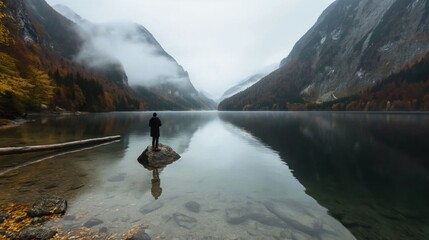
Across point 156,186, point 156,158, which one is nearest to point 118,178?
point 156,186

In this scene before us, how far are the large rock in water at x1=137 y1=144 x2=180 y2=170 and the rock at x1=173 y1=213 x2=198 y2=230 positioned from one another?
36.2 ft

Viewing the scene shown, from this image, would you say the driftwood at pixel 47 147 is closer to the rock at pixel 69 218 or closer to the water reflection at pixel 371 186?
the rock at pixel 69 218

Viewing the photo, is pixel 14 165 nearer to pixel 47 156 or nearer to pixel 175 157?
pixel 47 156

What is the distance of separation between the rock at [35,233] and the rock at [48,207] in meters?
1.75

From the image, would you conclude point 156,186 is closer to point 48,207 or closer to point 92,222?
point 92,222

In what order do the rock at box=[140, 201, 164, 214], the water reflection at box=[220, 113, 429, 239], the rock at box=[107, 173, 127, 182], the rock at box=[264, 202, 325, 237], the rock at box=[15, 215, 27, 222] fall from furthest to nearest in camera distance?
the rock at box=[107, 173, 127, 182] → the rock at box=[140, 201, 164, 214] → the water reflection at box=[220, 113, 429, 239] → the rock at box=[264, 202, 325, 237] → the rock at box=[15, 215, 27, 222]

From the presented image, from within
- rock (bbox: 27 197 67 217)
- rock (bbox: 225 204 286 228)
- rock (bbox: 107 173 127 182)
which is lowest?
rock (bbox: 107 173 127 182)

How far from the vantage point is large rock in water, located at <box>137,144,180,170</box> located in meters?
24.8

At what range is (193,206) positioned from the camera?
1450 cm

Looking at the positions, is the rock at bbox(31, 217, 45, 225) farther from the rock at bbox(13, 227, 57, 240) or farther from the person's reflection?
the person's reflection

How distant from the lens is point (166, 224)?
12.0m

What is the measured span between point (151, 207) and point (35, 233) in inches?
206

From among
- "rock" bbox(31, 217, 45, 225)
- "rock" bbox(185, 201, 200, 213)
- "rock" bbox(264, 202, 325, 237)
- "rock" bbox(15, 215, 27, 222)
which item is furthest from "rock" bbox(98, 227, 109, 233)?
"rock" bbox(264, 202, 325, 237)

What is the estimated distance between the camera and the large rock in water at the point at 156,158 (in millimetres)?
24750
